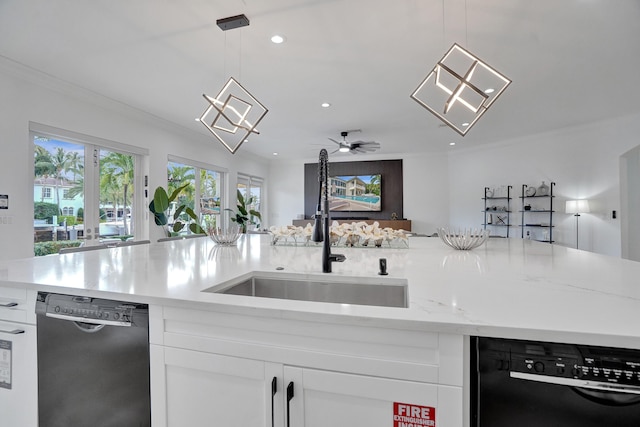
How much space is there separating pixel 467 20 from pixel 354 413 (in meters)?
2.71

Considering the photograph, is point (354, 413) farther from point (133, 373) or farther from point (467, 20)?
point (467, 20)

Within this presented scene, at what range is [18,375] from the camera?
123 centimetres

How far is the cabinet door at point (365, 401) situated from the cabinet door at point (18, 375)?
1.10 metres

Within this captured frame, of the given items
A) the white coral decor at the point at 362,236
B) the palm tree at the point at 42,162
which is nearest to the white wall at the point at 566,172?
the white coral decor at the point at 362,236

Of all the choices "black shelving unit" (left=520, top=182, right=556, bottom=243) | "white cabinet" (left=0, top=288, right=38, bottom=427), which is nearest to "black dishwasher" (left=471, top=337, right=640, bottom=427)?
"white cabinet" (left=0, top=288, right=38, bottom=427)

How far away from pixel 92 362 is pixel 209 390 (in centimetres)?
50

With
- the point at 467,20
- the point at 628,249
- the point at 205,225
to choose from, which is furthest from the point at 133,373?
the point at 628,249

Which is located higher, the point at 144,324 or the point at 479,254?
the point at 479,254

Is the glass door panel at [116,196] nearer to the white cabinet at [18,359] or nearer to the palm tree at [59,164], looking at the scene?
the palm tree at [59,164]

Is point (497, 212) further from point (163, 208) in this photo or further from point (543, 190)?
point (163, 208)

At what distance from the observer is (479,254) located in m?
1.82

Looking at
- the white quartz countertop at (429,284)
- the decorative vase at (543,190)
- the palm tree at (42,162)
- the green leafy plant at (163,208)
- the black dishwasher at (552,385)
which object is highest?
the palm tree at (42,162)

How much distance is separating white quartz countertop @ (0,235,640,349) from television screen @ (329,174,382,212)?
612 cm

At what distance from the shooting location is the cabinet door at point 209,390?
35.0 inches
